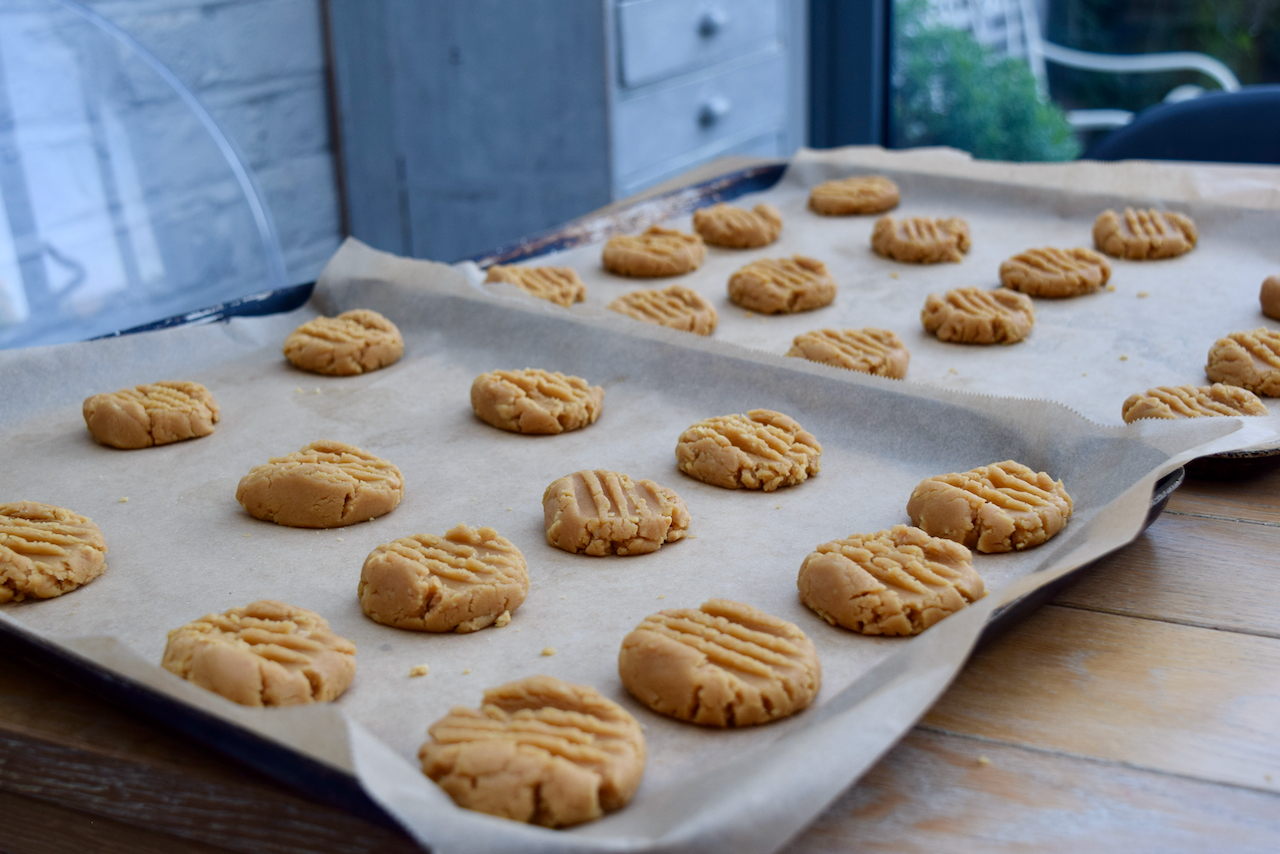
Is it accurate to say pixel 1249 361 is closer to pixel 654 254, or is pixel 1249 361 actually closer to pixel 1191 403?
pixel 1191 403

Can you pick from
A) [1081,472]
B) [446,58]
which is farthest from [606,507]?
[446,58]

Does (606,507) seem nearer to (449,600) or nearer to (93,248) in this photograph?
(449,600)

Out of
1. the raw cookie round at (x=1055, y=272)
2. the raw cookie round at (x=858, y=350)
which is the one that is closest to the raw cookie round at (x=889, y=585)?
the raw cookie round at (x=858, y=350)

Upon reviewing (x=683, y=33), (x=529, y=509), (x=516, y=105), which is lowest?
(x=529, y=509)

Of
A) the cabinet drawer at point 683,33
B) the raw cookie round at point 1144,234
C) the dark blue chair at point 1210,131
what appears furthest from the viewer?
the cabinet drawer at point 683,33

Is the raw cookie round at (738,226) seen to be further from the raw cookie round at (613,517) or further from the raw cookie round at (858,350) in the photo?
the raw cookie round at (613,517)

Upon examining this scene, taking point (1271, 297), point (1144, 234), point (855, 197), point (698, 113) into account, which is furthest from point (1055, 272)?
point (698, 113)
